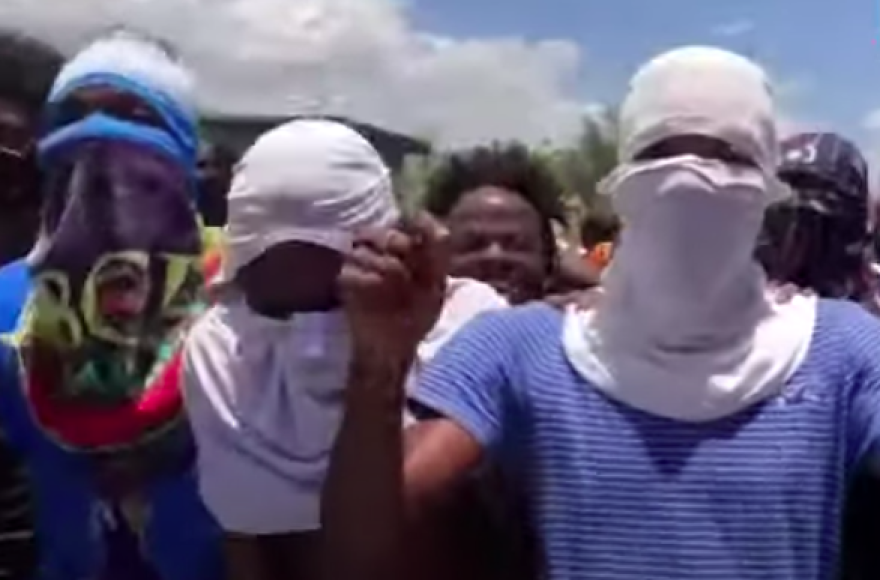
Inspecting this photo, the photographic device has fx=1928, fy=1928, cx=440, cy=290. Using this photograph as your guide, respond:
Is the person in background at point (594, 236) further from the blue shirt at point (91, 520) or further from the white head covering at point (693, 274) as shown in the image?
the white head covering at point (693, 274)

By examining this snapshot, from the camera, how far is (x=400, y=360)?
88.8 inches

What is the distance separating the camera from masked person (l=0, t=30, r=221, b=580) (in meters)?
2.90

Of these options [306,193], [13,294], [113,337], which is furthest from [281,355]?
[13,294]

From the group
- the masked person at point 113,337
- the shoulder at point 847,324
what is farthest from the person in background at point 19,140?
the shoulder at point 847,324

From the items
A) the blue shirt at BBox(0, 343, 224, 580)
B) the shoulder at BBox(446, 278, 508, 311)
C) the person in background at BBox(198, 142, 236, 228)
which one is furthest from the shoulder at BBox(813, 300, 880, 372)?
the person in background at BBox(198, 142, 236, 228)

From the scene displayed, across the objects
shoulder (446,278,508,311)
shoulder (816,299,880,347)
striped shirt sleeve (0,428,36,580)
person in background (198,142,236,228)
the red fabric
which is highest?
person in background (198,142,236,228)

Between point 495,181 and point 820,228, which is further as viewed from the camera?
point 495,181

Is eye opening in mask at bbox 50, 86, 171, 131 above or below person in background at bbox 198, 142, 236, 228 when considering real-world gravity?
above

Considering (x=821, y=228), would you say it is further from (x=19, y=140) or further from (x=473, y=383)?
(x=19, y=140)

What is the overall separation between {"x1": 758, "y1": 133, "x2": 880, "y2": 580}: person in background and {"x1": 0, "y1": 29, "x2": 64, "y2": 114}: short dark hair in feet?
4.28

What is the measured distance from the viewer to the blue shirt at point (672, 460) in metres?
2.33

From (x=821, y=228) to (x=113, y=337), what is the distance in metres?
1.23

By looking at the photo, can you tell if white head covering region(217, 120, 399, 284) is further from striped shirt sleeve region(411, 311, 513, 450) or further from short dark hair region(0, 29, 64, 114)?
short dark hair region(0, 29, 64, 114)

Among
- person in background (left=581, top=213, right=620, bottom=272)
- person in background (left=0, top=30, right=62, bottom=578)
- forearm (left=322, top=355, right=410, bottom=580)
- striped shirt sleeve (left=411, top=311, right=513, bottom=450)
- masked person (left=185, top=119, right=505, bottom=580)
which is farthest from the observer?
person in background (left=581, top=213, right=620, bottom=272)
